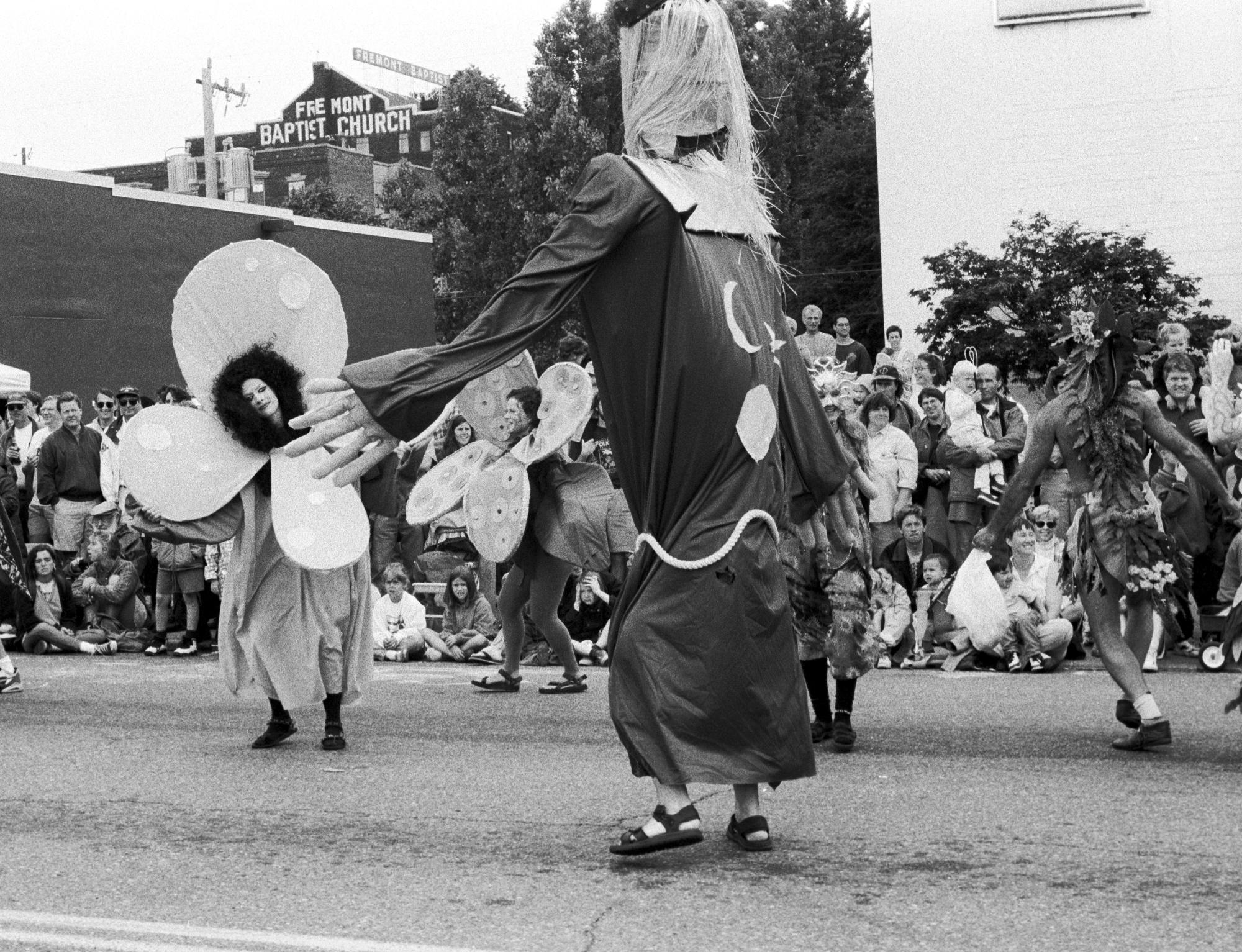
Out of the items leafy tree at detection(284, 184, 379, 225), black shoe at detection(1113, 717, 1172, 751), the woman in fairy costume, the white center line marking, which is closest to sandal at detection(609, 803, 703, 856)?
the white center line marking

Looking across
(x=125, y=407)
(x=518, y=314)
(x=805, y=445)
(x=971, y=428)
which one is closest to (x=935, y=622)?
(x=971, y=428)

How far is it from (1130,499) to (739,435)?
9.54 feet

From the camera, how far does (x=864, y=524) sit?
8289 mm

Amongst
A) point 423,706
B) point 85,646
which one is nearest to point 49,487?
point 85,646

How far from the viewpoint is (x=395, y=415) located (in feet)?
15.2

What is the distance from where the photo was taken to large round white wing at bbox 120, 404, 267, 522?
756cm

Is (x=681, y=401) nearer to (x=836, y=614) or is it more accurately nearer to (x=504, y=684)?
(x=836, y=614)

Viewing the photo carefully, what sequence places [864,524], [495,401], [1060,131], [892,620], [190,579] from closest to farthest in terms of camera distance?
1. [864,524]
2. [495,401]
3. [892,620]
4. [190,579]
5. [1060,131]

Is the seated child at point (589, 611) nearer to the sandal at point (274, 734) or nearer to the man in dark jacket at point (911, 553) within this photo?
the man in dark jacket at point (911, 553)

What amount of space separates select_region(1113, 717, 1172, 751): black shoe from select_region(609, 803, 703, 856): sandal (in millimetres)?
2896

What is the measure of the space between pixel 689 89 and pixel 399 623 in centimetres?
829

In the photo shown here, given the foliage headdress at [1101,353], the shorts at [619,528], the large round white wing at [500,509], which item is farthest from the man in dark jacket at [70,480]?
the foliage headdress at [1101,353]

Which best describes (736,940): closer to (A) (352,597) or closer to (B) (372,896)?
(B) (372,896)

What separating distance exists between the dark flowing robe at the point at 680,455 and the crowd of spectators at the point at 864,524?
3.02 m
